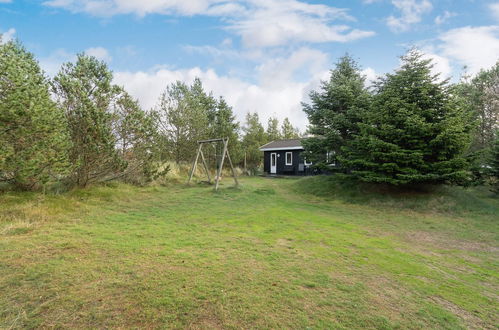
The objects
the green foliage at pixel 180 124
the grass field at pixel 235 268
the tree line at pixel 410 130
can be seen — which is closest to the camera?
the grass field at pixel 235 268

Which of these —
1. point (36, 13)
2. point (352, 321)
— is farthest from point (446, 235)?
point (36, 13)

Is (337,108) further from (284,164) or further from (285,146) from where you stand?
(284,164)

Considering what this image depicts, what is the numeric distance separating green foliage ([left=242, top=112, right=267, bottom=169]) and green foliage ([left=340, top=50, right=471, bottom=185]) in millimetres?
16388

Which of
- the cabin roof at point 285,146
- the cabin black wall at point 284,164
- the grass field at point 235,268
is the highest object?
the cabin roof at point 285,146

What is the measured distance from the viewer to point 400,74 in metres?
10.4

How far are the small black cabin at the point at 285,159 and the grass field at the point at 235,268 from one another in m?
14.3

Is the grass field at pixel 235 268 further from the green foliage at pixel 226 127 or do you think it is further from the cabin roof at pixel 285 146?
the green foliage at pixel 226 127

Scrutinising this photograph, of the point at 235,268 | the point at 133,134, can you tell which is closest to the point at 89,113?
the point at 133,134

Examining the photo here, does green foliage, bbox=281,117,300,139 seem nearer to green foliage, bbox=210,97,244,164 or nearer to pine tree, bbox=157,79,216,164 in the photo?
green foliage, bbox=210,97,244,164

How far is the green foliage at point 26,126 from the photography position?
508 cm

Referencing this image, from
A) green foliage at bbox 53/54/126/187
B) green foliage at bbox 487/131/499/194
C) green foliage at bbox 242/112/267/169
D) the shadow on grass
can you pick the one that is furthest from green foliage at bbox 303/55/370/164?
green foliage at bbox 242/112/267/169

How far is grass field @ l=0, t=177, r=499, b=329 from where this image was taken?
8.21 ft

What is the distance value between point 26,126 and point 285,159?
19.4 metres

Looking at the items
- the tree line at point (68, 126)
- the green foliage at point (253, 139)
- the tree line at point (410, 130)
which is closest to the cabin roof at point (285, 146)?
the green foliage at point (253, 139)
